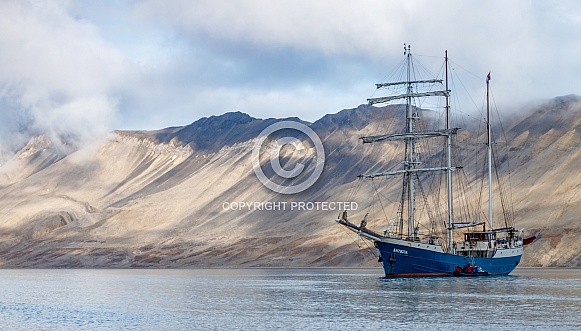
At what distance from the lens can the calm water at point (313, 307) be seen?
50.8 metres

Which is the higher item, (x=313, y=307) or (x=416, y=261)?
(x=416, y=261)

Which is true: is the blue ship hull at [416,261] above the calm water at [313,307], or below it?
above

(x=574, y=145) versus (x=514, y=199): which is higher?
(x=574, y=145)

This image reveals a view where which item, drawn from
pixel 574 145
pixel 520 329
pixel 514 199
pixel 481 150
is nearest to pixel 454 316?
pixel 520 329

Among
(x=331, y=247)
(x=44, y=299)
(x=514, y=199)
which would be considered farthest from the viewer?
(x=331, y=247)

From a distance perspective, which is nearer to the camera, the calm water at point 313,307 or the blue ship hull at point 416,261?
the calm water at point 313,307

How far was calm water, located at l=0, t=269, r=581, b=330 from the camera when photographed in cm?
5075

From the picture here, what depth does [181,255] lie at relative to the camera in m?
192

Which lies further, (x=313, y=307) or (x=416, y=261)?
(x=416, y=261)

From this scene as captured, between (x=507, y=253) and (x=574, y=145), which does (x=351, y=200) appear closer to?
(x=574, y=145)

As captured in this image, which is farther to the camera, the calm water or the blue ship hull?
the blue ship hull

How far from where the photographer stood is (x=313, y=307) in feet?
200

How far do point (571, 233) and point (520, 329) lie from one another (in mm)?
96786

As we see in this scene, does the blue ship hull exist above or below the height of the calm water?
above
